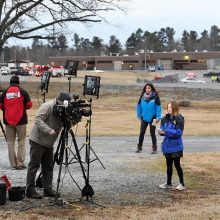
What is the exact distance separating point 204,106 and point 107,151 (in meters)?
23.4

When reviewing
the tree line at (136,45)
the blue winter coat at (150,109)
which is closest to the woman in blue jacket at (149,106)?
the blue winter coat at (150,109)

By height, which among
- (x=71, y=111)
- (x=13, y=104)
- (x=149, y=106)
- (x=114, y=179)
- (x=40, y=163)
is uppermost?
(x=71, y=111)

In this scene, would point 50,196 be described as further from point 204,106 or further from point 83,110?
point 204,106

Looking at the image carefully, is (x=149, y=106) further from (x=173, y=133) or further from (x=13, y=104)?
(x=173, y=133)

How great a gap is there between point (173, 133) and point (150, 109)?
4106 mm

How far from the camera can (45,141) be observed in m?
7.99

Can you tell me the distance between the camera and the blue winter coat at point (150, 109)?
42.4 feet

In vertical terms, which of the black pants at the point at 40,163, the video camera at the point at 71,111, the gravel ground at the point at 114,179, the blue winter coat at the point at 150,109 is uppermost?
the video camera at the point at 71,111

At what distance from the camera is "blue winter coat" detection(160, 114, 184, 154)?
29.2 ft

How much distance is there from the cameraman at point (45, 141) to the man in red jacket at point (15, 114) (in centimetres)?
254

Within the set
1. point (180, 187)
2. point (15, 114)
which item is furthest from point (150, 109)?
point (180, 187)

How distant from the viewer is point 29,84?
50469 mm

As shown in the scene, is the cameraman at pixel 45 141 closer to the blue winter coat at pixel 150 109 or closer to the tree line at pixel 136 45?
the blue winter coat at pixel 150 109

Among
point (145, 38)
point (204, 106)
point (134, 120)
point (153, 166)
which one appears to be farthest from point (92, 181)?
point (145, 38)
